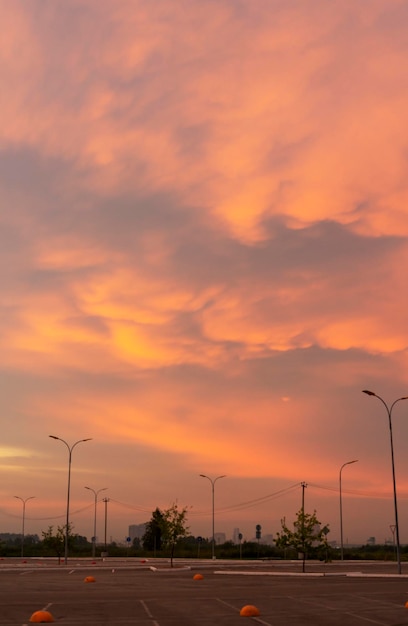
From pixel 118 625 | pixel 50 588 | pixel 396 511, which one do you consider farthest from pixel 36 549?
pixel 118 625

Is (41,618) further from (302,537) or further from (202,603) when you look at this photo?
(302,537)

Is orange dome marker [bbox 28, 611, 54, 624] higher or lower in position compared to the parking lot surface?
higher

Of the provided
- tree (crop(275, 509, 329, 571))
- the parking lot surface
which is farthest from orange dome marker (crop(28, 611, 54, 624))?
tree (crop(275, 509, 329, 571))

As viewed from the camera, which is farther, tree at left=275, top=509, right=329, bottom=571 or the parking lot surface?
tree at left=275, top=509, right=329, bottom=571

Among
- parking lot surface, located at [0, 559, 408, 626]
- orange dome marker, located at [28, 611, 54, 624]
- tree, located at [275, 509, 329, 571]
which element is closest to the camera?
orange dome marker, located at [28, 611, 54, 624]

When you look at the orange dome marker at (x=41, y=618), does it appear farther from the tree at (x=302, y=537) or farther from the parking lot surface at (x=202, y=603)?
the tree at (x=302, y=537)

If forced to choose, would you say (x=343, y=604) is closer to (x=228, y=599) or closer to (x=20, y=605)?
(x=228, y=599)

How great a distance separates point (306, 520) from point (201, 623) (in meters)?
40.5

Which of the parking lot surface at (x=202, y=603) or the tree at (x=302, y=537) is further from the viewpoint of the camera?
the tree at (x=302, y=537)

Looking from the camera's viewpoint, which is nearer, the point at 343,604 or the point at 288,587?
the point at 343,604

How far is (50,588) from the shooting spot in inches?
1462

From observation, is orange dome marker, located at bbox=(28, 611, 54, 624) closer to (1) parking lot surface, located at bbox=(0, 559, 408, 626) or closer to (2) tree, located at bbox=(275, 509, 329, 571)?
(1) parking lot surface, located at bbox=(0, 559, 408, 626)

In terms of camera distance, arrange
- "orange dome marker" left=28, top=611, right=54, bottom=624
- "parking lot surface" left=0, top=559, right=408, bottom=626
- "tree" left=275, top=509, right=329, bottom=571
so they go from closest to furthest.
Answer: "orange dome marker" left=28, top=611, right=54, bottom=624 → "parking lot surface" left=0, top=559, right=408, bottom=626 → "tree" left=275, top=509, right=329, bottom=571

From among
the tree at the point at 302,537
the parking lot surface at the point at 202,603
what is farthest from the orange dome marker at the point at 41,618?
the tree at the point at 302,537
